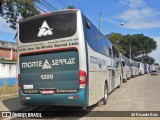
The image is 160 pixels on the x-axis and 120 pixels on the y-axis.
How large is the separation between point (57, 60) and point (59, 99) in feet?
4.25

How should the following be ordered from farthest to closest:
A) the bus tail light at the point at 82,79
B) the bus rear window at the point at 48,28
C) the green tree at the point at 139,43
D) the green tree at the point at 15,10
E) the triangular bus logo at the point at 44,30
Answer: the green tree at the point at 139,43, the green tree at the point at 15,10, the triangular bus logo at the point at 44,30, the bus rear window at the point at 48,28, the bus tail light at the point at 82,79

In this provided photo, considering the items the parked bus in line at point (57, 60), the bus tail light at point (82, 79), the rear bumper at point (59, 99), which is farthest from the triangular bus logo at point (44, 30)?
the rear bumper at point (59, 99)

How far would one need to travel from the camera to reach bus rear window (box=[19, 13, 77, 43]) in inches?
372

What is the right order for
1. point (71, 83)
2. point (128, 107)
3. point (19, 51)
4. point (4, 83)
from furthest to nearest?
point (4, 83)
point (128, 107)
point (19, 51)
point (71, 83)

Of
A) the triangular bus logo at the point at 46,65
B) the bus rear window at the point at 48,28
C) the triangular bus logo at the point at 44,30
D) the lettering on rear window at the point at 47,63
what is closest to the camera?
the lettering on rear window at the point at 47,63

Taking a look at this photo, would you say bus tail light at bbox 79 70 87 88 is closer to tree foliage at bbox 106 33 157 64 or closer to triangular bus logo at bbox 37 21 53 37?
triangular bus logo at bbox 37 21 53 37

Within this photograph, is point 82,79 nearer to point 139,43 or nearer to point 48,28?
point 48,28

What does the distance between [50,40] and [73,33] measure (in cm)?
87

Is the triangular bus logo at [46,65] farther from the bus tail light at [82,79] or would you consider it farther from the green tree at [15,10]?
the green tree at [15,10]

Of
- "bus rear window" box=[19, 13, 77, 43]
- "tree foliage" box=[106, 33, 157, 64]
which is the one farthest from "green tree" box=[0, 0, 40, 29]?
"tree foliage" box=[106, 33, 157, 64]

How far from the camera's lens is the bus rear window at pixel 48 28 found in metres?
9.46

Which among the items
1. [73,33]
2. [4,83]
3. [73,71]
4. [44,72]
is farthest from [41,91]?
[4,83]

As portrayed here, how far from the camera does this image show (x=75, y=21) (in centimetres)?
938

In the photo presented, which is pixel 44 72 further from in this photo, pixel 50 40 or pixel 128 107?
pixel 128 107
